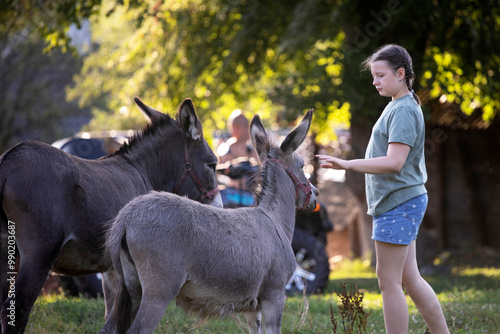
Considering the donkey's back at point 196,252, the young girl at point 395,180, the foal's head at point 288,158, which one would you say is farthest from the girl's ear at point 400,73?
the donkey's back at point 196,252

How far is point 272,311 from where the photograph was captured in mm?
3750

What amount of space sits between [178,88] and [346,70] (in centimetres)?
398

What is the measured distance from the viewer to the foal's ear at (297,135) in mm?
4258

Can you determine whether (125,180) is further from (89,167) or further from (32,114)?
(32,114)

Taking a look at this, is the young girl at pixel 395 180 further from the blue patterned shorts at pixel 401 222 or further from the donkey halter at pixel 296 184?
the donkey halter at pixel 296 184

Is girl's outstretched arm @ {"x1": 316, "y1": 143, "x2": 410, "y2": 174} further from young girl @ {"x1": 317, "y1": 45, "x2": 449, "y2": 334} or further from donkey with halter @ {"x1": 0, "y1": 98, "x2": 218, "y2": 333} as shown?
donkey with halter @ {"x1": 0, "y1": 98, "x2": 218, "y2": 333}

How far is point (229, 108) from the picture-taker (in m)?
15.0

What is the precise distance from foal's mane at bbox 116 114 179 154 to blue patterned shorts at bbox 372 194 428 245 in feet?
6.97

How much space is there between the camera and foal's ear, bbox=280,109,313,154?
4258 millimetres

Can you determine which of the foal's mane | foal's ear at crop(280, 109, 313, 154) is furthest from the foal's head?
the foal's mane

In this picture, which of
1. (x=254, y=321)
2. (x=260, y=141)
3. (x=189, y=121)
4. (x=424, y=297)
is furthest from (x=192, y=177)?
(x=424, y=297)

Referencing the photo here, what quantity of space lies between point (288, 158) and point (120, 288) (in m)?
1.73

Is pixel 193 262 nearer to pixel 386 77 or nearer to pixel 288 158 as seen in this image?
pixel 288 158

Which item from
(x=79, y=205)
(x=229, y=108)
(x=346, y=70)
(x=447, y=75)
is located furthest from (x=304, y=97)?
(x=79, y=205)
